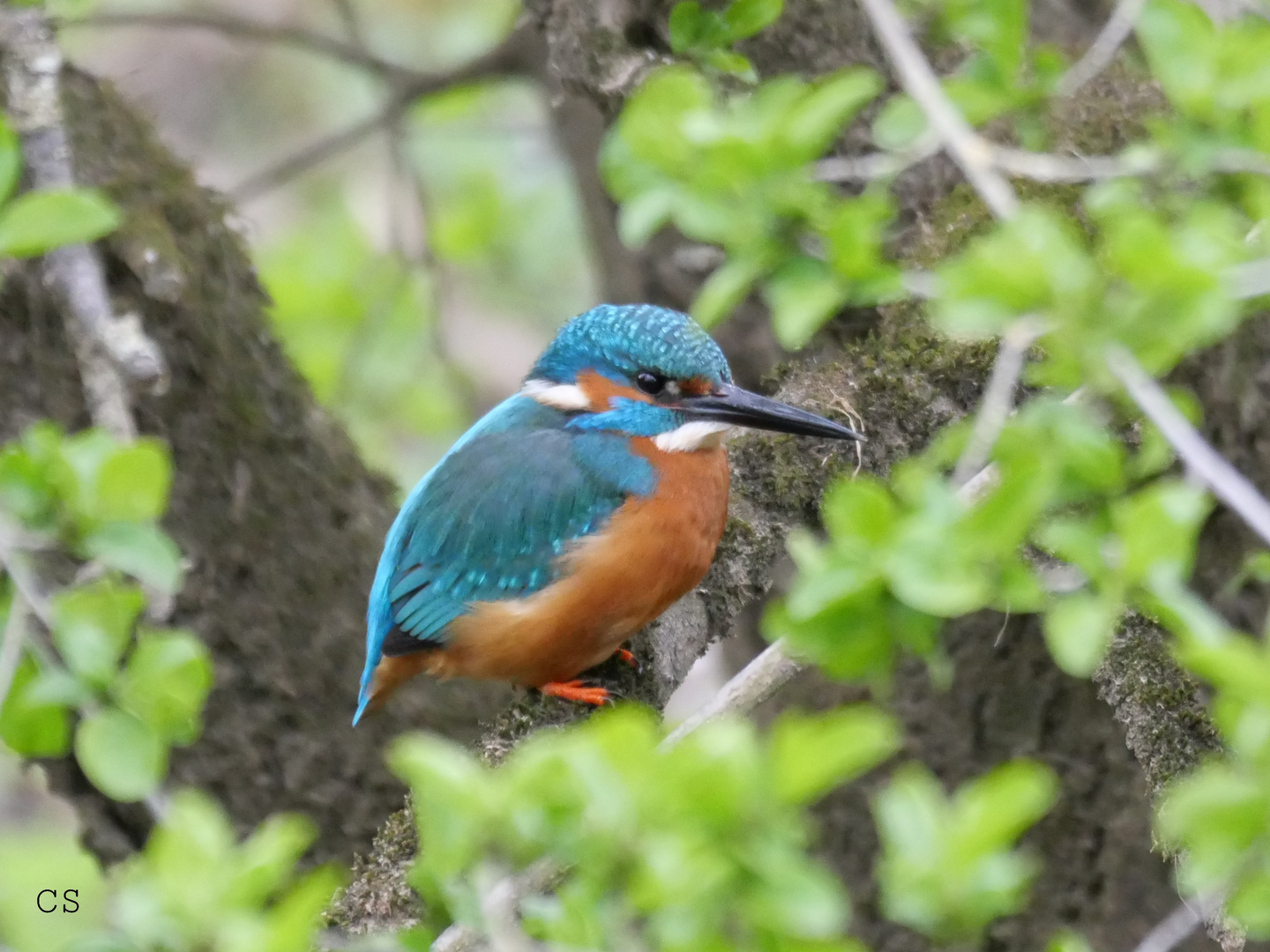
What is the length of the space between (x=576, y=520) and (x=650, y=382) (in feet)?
1.14

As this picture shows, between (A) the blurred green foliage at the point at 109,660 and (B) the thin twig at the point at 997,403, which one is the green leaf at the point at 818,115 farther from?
(A) the blurred green foliage at the point at 109,660

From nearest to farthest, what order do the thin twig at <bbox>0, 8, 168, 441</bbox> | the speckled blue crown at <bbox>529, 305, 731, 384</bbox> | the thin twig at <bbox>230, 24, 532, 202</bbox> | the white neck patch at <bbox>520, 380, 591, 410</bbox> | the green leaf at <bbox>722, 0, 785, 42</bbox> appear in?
the green leaf at <bbox>722, 0, 785, 42</bbox> < the thin twig at <bbox>0, 8, 168, 441</bbox> < the speckled blue crown at <bbox>529, 305, 731, 384</bbox> < the white neck patch at <bbox>520, 380, 591, 410</bbox> < the thin twig at <bbox>230, 24, 532, 202</bbox>

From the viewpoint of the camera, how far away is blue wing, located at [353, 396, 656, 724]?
2.80m

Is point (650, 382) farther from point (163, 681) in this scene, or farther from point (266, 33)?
point (266, 33)

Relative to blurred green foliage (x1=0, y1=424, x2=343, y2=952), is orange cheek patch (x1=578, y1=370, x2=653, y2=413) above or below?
below

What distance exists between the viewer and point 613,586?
2641mm

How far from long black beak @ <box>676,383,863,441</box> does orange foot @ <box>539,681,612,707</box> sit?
0.58m

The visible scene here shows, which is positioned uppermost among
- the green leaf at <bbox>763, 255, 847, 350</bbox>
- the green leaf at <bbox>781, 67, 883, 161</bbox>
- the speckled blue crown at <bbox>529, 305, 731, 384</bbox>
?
the green leaf at <bbox>781, 67, 883, 161</bbox>

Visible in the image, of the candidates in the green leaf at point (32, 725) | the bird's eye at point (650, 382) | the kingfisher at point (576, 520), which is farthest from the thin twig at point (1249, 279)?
the bird's eye at point (650, 382)

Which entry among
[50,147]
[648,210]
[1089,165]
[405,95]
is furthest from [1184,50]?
[405,95]

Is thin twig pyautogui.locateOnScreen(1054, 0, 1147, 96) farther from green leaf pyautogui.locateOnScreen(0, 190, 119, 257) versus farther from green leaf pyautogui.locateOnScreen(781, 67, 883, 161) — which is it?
green leaf pyautogui.locateOnScreen(0, 190, 119, 257)

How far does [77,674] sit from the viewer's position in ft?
4.18

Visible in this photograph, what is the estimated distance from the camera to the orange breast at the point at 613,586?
2.64 meters

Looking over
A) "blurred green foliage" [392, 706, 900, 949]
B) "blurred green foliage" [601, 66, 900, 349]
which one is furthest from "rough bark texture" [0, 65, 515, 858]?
"blurred green foliage" [392, 706, 900, 949]
